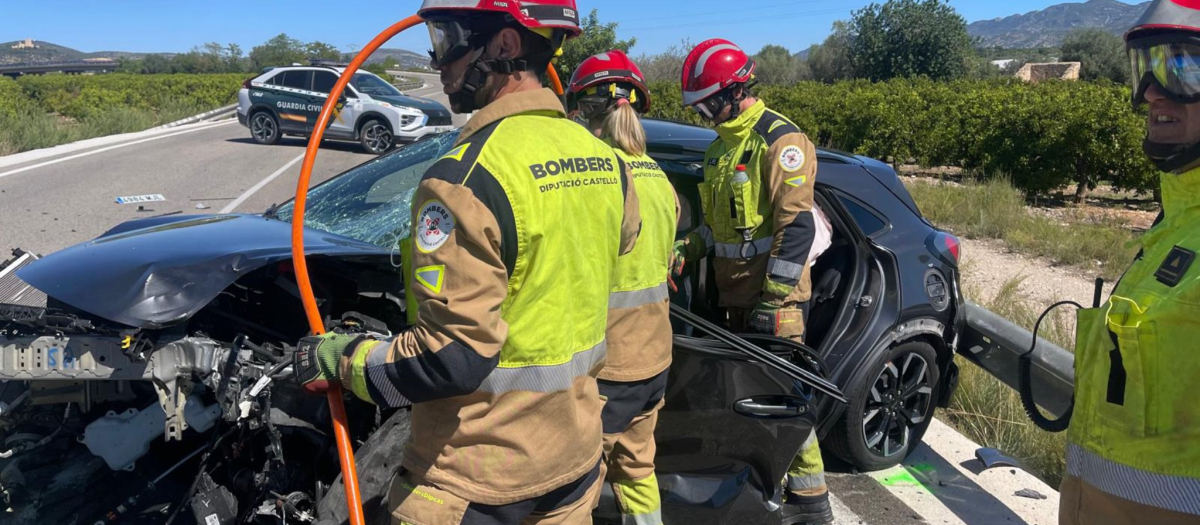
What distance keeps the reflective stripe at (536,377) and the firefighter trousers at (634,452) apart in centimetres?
72

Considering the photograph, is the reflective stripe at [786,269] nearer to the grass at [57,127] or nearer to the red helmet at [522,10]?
the red helmet at [522,10]

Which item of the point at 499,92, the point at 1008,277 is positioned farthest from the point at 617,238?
the point at 1008,277

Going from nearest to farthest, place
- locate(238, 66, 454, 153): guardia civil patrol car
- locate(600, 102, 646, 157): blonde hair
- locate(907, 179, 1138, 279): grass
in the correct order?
locate(600, 102, 646, 157): blonde hair → locate(907, 179, 1138, 279): grass → locate(238, 66, 454, 153): guardia civil patrol car

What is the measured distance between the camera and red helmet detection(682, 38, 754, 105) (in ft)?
11.6

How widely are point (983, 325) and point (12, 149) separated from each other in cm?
1718

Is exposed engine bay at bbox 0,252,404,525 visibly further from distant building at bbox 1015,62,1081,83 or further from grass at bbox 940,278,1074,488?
distant building at bbox 1015,62,1081,83

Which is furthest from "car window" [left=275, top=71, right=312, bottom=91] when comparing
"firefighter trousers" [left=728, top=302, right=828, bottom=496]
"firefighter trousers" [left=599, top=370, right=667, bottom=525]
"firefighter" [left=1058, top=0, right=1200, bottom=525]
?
"firefighter" [left=1058, top=0, right=1200, bottom=525]

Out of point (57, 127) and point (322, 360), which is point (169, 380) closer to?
Result: point (322, 360)

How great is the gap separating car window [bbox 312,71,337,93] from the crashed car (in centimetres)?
1435

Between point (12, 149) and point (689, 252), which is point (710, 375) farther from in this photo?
point (12, 149)

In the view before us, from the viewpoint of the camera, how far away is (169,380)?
216 cm

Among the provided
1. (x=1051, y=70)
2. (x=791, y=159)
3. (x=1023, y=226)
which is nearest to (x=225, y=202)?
(x=791, y=159)

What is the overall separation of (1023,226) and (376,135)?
1157 centimetres

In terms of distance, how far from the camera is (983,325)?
413cm
